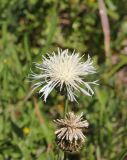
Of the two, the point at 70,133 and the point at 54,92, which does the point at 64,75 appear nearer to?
the point at 70,133

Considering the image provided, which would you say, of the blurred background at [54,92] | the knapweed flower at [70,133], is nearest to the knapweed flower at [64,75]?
the knapweed flower at [70,133]

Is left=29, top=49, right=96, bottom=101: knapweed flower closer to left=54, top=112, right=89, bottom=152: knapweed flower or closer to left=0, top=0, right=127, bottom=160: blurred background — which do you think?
left=54, top=112, right=89, bottom=152: knapweed flower

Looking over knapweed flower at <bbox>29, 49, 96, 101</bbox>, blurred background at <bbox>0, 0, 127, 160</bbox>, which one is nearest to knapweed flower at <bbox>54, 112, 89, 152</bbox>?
knapweed flower at <bbox>29, 49, 96, 101</bbox>

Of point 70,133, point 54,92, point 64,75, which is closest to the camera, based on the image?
point 70,133

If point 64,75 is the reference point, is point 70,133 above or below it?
below

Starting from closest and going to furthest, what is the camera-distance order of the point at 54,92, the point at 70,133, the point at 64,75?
the point at 70,133
the point at 64,75
the point at 54,92

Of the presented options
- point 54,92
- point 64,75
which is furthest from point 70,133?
point 54,92

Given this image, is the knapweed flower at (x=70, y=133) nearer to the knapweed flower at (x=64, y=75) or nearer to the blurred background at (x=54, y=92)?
the knapweed flower at (x=64, y=75)
